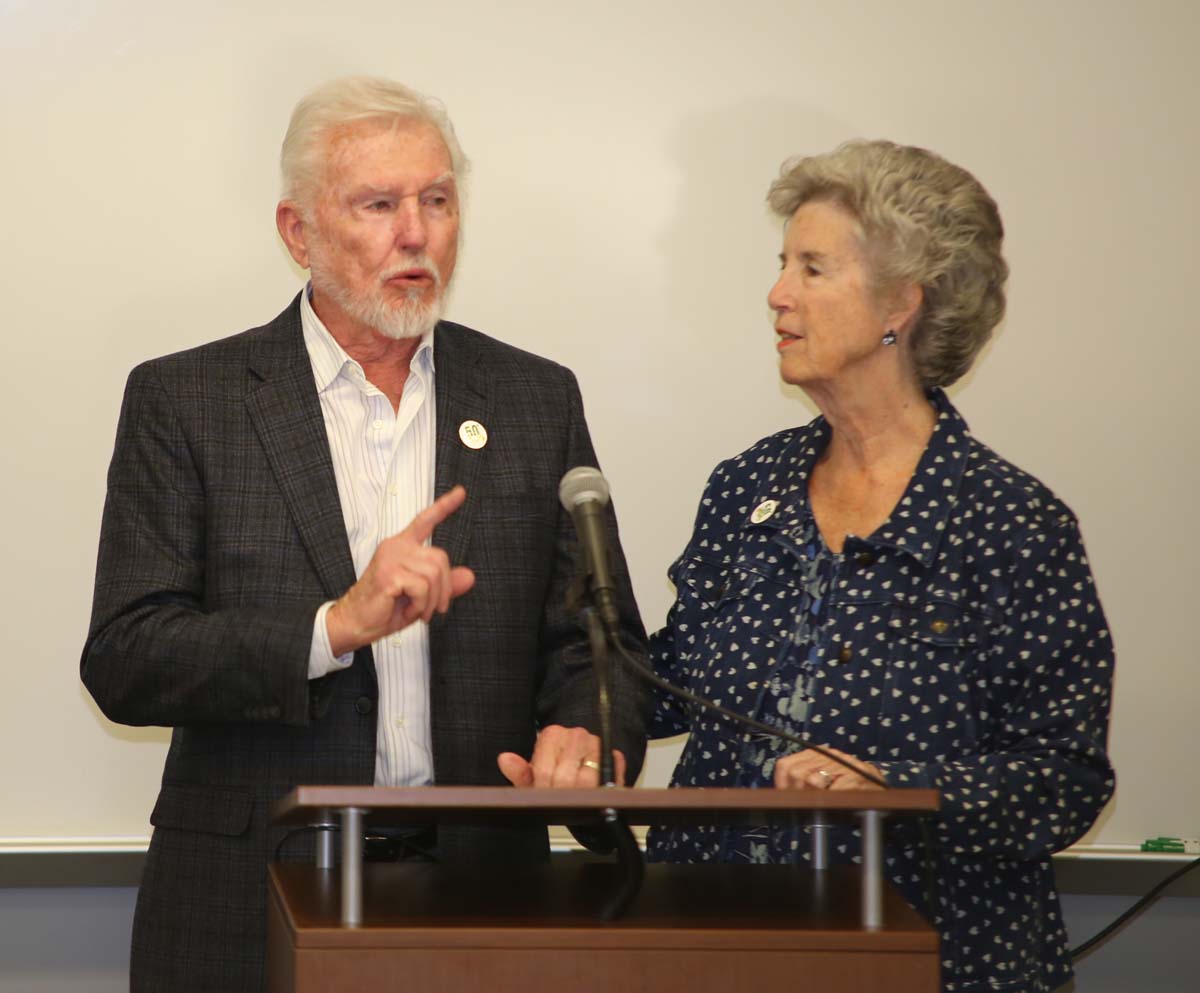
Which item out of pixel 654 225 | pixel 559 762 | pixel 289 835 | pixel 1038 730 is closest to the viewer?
pixel 559 762

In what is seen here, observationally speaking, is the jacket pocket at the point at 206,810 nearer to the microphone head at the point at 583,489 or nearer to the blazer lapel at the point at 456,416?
the blazer lapel at the point at 456,416

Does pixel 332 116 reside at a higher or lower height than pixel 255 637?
higher

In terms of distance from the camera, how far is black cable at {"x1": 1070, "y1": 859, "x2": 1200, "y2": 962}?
131 inches

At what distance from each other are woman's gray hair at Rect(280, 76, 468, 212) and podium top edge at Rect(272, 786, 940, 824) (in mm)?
1256

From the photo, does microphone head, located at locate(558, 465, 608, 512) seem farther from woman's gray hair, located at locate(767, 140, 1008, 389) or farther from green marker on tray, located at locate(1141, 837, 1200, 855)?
green marker on tray, located at locate(1141, 837, 1200, 855)

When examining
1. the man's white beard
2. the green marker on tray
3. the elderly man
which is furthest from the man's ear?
the green marker on tray

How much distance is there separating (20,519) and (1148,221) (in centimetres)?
248

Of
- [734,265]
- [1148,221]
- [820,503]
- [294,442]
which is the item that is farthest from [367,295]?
[1148,221]

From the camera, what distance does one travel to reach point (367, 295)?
2596 millimetres

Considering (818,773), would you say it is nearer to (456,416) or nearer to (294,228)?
(456,416)

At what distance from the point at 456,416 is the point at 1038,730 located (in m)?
1.05

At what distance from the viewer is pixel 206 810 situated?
2.42 m

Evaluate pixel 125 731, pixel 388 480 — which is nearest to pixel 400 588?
pixel 388 480

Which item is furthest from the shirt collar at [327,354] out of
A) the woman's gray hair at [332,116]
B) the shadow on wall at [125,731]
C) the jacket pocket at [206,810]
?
the shadow on wall at [125,731]
